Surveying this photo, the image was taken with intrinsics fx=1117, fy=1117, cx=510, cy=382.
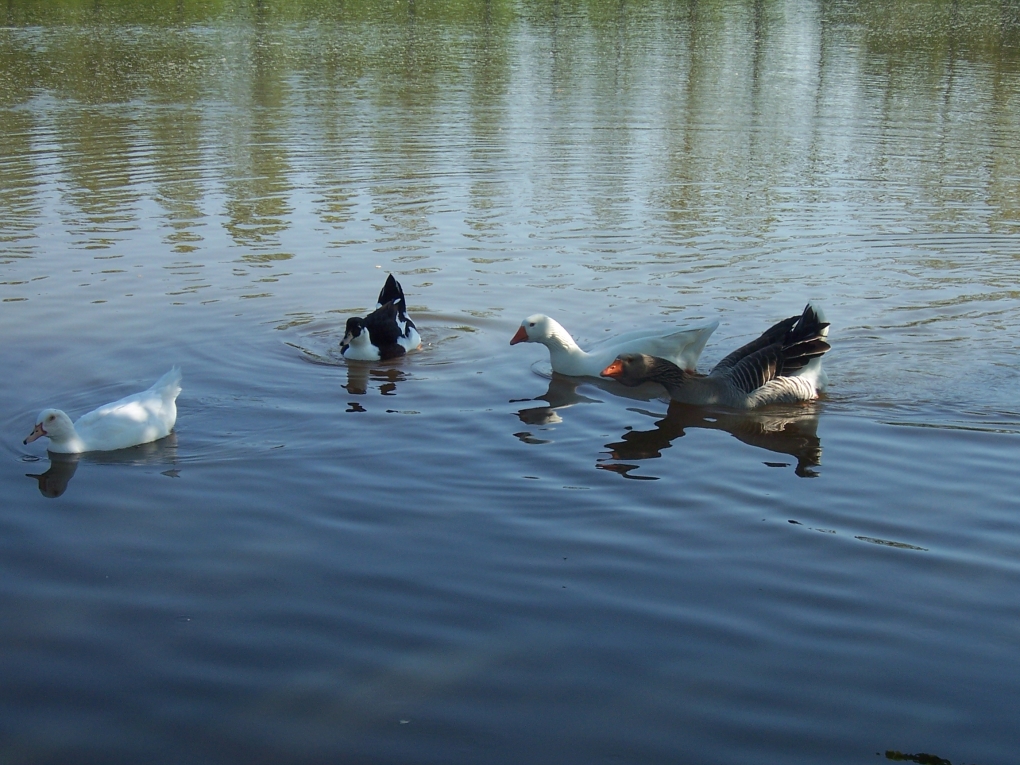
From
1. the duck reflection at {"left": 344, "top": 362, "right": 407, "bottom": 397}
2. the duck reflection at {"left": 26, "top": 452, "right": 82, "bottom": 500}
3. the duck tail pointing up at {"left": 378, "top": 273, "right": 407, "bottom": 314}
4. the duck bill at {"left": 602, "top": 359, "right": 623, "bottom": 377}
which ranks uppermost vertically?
the duck tail pointing up at {"left": 378, "top": 273, "right": 407, "bottom": 314}

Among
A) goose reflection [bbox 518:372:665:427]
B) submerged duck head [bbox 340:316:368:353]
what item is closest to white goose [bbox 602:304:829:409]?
goose reflection [bbox 518:372:665:427]

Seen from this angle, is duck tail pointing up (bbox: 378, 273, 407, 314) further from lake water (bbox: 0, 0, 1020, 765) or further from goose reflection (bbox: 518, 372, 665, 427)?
goose reflection (bbox: 518, 372, 665, 427)

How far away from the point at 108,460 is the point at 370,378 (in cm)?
285

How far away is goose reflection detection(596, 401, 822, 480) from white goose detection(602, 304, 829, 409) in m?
0.13

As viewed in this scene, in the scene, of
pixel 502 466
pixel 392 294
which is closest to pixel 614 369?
pixel 502 466

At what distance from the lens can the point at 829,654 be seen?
5.79 metres

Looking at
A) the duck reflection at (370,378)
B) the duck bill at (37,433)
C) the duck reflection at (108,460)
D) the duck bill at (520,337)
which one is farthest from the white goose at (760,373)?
the duck bill at (37,433)

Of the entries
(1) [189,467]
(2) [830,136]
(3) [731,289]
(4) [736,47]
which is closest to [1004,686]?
(1) [189,467]

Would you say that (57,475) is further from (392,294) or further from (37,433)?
(392,294)

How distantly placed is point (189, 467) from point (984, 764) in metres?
5.81

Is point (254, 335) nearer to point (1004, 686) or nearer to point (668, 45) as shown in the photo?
point (1004, 686)

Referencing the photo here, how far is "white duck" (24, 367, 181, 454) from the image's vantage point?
8.45 meters

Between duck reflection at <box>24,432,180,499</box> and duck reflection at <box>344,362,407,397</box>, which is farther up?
duck reflection at <box>344,362,407,397</box>

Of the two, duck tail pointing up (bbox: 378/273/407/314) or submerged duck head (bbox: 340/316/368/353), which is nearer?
submerged duck head (bbox: 340/316/368/353)
